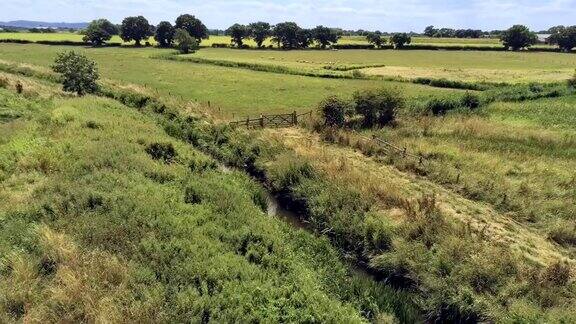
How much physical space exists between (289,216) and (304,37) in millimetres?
121076

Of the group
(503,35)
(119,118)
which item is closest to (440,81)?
(119,118)

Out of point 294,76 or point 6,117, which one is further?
point 294,76

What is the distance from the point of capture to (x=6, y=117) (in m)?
32.3

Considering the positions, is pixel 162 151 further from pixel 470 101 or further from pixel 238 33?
pixel 238 33

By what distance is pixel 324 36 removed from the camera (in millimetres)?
134500

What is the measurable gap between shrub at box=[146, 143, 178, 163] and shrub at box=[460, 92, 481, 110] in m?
30.6

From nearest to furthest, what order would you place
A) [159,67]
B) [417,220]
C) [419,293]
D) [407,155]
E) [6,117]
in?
[419,293] → [417,220] → [407,155] → [6,117] → [159,67]

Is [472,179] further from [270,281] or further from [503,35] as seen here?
[503,35]

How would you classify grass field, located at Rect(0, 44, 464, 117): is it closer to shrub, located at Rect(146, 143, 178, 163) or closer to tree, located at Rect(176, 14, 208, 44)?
shrub, located at Rect(146, 143, 178, 163)

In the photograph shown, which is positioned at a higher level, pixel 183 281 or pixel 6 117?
pixel 6 117

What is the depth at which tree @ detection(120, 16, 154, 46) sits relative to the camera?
134 metres

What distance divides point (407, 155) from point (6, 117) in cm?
2811

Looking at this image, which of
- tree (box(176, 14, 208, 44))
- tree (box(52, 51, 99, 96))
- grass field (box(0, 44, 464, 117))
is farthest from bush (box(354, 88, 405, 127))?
tree (box(176, 14, 208, 44))

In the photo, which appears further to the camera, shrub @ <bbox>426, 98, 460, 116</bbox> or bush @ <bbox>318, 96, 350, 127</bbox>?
shrub @ <bbox>426, 98, 460, 116</bbox>
